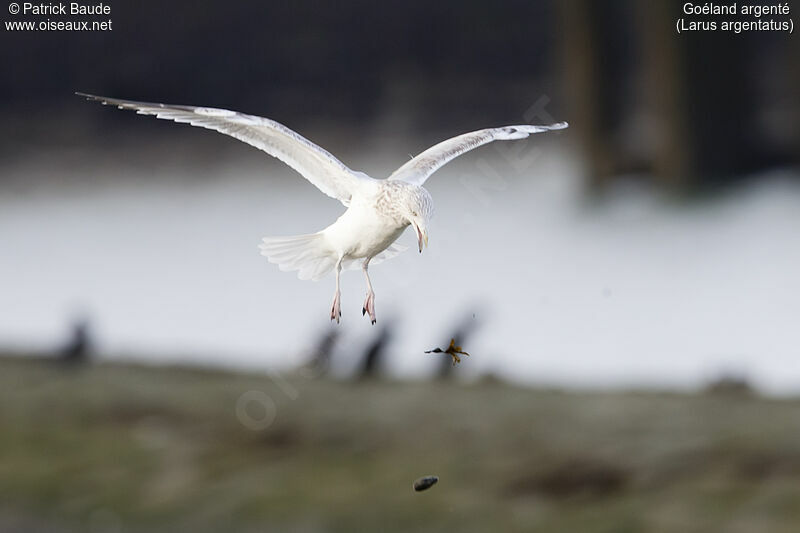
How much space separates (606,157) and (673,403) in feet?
4.87

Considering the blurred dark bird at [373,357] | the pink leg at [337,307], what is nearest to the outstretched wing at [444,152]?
the pink leg at [337,307]

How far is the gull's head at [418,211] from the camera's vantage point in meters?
1.94

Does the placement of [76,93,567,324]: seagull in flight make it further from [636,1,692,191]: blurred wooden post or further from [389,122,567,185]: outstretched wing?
[636,1,692,191]: blurred wooden post

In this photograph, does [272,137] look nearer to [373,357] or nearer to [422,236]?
[422,236]

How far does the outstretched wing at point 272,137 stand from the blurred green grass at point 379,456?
9.55 ft

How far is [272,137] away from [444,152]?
0.38m

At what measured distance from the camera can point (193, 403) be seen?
5773mm

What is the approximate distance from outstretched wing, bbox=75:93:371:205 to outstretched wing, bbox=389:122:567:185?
102 mm

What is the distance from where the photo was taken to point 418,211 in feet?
6.42

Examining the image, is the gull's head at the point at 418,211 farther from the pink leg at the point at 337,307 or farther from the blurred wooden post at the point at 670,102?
the blurred wooden post at the point at 670,102

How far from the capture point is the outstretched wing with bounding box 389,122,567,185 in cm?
216

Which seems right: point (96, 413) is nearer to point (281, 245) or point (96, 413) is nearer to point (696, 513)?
point (696, 513)

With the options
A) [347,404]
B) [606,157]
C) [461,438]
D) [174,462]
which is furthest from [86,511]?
[606,157]

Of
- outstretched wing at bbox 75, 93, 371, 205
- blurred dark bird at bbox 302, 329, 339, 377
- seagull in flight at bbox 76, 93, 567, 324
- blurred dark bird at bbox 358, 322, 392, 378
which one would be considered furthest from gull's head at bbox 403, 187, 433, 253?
blurred dark bird at bbox 358, 322, 392, 378
